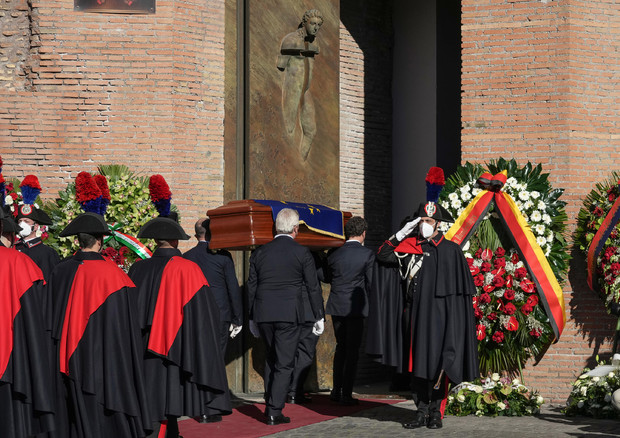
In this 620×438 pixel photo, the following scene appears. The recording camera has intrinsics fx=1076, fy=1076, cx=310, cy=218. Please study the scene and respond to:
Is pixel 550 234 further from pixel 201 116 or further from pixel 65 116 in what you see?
pixel 65 116

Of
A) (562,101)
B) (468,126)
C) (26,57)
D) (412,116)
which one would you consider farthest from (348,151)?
(26,57)

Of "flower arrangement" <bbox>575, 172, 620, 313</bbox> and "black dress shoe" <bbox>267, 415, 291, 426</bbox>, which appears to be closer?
"black dress shoe" <bbox>267, 415, 291, 426</bbox>

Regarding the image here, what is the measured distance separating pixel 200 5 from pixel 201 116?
1.34 meters

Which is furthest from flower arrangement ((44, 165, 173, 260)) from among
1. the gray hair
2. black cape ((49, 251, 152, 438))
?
black cape ((49, 251, 152, 438))

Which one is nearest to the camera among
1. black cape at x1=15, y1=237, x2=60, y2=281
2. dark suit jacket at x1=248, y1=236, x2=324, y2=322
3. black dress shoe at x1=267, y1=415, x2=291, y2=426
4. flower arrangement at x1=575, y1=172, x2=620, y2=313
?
black dress shoe at x1=267, y1=415, x2=291, y2=426

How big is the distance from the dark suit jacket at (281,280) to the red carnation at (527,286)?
7.70ft

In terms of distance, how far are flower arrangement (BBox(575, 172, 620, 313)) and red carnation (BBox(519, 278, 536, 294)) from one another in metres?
0.77

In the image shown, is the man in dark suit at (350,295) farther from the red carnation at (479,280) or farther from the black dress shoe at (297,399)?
the red carnation at (479,280)

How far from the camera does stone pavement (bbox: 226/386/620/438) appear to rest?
9.39 meters

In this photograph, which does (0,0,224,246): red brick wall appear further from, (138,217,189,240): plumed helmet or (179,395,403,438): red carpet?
(138,217,189,240): plumed helmet

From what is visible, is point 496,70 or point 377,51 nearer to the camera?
point 496,70

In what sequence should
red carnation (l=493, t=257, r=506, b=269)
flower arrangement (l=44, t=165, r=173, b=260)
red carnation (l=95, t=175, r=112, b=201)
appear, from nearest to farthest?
red carnation (l=95, t=175, r=112, b=201)
red carnation (l=493, t=257, r=506, b=269)
flower arrangement (l=44, t=165, r=173, b=260)

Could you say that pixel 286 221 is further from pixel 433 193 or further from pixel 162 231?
pixel 162 231

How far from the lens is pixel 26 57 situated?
507 inches
